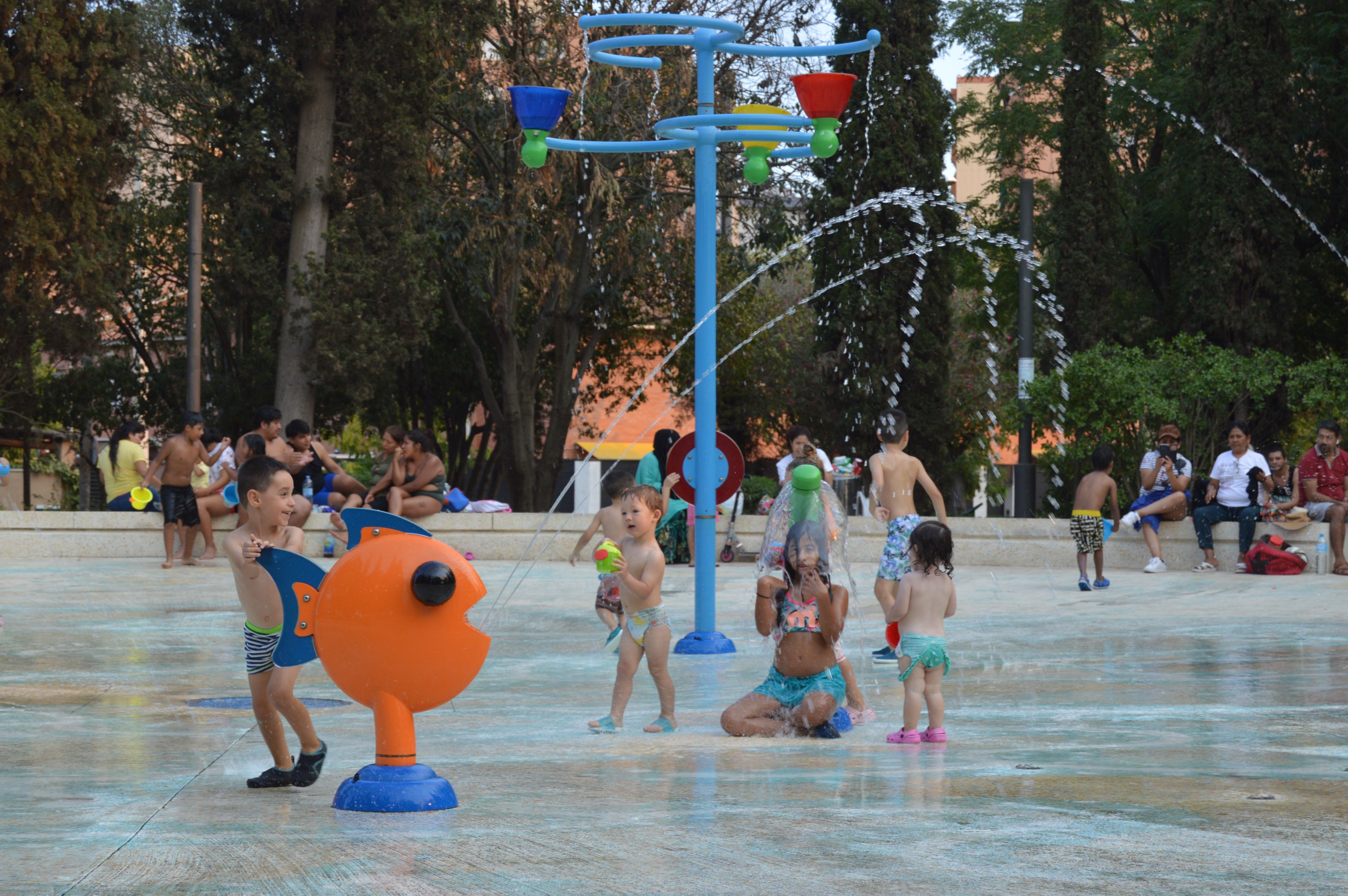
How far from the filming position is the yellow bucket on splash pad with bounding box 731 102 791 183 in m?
10.8

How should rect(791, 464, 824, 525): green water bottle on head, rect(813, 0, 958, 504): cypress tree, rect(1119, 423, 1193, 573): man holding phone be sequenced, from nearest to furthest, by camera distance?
rect(791, 464, 824, 525): green water bottle on head
rect(1119, 423, 1193, 573): man holding phone
rect(813, 0, 958, 504): cypress tree

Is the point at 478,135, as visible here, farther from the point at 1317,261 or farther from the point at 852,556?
the point at 1317,261

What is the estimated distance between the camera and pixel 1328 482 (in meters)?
16.5

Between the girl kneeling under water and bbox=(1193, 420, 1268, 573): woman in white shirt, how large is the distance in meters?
10.7

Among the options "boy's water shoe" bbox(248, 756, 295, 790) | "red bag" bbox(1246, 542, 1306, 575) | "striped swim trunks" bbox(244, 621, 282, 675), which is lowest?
"boy's water shoe" bbox(248, 756, 295, 790)

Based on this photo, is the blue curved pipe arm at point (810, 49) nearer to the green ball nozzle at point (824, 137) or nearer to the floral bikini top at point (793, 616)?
the green ball nozzle at point (824, 137)

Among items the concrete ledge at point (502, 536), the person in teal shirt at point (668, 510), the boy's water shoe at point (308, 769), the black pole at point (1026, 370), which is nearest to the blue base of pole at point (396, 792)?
the boy's water shoe at point (308, 769)

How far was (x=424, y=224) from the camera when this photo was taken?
27.2m

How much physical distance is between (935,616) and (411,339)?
18.2 m

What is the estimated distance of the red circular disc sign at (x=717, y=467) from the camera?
11.2 meters

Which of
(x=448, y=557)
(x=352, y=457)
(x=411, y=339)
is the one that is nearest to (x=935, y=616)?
(x=448, y=557)

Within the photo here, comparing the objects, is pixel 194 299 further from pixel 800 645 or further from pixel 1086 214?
pixel 800 645

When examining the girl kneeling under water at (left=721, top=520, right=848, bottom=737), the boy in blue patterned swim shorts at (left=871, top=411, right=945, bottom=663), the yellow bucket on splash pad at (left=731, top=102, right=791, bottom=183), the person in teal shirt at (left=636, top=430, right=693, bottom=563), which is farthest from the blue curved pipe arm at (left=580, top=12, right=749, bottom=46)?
the person in teal shirt at (left=636, top=430, right=693, bottom=563)

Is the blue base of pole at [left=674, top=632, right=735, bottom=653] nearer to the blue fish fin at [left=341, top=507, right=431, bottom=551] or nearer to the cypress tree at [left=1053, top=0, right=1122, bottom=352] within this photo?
the blue fish fin at [left=341, top=507, right=431, bottom=551]
